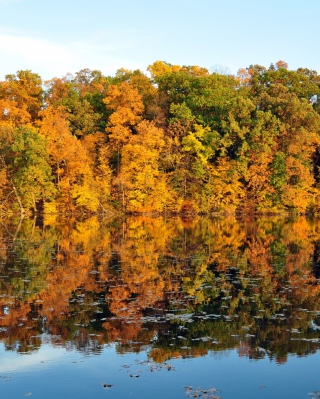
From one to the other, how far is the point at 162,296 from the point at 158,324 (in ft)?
10.1

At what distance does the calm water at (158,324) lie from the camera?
948 cm

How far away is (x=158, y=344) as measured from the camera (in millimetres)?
11328

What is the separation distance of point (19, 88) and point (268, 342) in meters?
55.7

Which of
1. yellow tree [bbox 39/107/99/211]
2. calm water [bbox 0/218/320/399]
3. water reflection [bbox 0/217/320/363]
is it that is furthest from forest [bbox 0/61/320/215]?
calm water [bbox 0/218/320/399]

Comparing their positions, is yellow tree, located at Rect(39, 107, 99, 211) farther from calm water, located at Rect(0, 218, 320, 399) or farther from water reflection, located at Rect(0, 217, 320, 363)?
calm water, located at Rect(0, 218, 320, 399)

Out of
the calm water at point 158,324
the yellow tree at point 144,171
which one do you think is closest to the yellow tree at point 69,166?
the yellow tree at point 144,171

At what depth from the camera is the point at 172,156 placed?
52875mm

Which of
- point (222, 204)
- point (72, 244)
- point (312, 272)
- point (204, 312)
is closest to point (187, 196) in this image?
point (222, 204)

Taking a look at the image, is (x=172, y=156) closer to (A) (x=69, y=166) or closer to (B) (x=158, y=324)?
(A) (x=69, y=166)

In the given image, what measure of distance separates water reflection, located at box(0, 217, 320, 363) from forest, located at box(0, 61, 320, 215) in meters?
22.5

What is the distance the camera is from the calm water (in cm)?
948

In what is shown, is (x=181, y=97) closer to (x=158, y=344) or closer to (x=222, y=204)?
(x=222, y=204)

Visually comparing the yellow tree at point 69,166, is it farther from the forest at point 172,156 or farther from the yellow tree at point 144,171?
the yellow tree at point 144,171

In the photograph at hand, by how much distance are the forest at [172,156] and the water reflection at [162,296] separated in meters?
22.5
